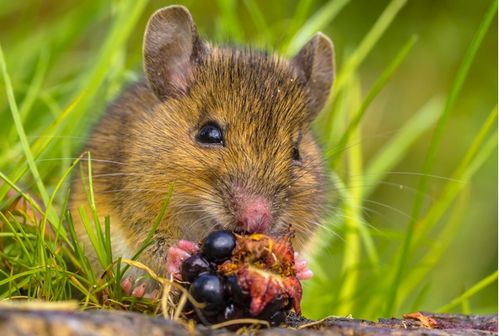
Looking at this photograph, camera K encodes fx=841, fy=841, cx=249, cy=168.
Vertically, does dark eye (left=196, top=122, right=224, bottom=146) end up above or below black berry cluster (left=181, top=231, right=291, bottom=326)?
above

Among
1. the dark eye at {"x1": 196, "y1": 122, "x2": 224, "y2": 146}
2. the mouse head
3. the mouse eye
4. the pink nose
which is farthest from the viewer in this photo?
the mouse eye

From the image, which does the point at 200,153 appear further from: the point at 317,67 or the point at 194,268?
the point at 317,67

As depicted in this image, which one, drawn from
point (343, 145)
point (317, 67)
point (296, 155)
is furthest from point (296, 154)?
point (317, 67)

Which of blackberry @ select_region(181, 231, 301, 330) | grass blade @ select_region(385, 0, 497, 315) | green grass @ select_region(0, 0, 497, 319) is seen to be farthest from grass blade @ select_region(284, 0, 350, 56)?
→ blackberry @ select_region(181, 231, 301, 330)

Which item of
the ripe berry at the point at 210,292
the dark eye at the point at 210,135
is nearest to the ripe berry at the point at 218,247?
the ripe berry at the point at 210,292

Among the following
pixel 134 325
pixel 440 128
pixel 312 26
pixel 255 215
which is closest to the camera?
pixel 134 325

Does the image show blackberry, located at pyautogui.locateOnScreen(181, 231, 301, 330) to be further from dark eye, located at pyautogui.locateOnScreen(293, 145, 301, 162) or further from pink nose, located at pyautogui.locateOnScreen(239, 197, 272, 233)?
dark eye, located at pyautogui.locateOnScreen(293, 145, 301, 162)

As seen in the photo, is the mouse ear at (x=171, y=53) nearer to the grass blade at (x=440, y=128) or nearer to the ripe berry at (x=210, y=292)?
the grass blade at (x=440, y=128)
